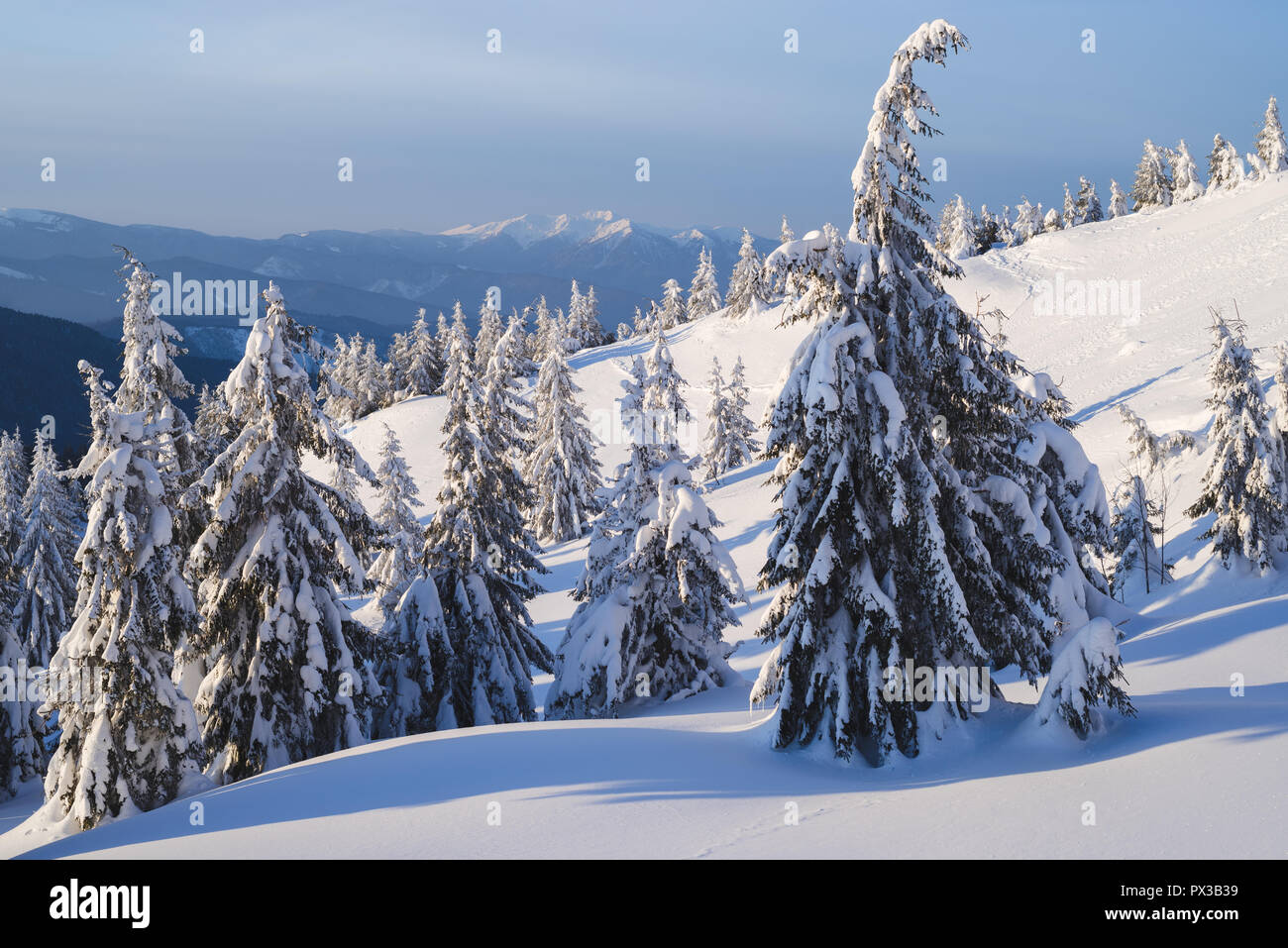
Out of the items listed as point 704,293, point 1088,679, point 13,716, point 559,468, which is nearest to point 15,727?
point 13,716

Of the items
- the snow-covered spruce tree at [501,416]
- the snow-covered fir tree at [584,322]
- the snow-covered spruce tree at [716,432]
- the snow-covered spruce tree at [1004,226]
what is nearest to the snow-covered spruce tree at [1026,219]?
the snow-covered spruce tree at [1004,226]

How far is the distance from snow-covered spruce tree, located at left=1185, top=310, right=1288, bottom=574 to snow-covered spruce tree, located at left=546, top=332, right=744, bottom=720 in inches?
736

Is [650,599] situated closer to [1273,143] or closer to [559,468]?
[559,468]

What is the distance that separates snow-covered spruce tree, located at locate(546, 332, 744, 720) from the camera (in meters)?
21.3

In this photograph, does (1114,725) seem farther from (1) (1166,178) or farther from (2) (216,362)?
(2) (216,362)

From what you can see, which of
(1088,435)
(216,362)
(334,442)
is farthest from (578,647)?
(216,362)

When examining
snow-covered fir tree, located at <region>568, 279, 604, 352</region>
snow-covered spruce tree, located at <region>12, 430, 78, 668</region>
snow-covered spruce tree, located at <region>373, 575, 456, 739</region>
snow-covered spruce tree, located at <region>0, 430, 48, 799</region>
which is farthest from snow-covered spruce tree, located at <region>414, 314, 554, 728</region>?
snow-covered fir tree, located at <region>568, 279, 604, 352</region>

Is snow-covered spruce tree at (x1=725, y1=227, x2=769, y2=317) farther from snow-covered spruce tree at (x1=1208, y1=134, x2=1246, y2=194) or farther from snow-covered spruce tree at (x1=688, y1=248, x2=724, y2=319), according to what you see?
snow-covered spruce tree at (x1=1208, y1=134, x2=1246, y2=194)

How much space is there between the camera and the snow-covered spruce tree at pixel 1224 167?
93500mm

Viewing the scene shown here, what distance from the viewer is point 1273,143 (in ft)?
302

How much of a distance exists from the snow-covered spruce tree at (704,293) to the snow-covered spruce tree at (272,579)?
309 feet

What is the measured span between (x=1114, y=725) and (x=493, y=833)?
8.25m

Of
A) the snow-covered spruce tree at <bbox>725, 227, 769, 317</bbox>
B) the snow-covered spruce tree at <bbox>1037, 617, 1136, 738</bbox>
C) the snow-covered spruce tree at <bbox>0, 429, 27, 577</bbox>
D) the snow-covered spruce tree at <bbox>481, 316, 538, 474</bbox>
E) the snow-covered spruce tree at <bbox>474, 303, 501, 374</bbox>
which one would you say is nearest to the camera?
the snow-covered spruce tree at <bbox>1037, 617, 1136, 738</bbox>

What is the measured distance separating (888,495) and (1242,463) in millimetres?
23121
